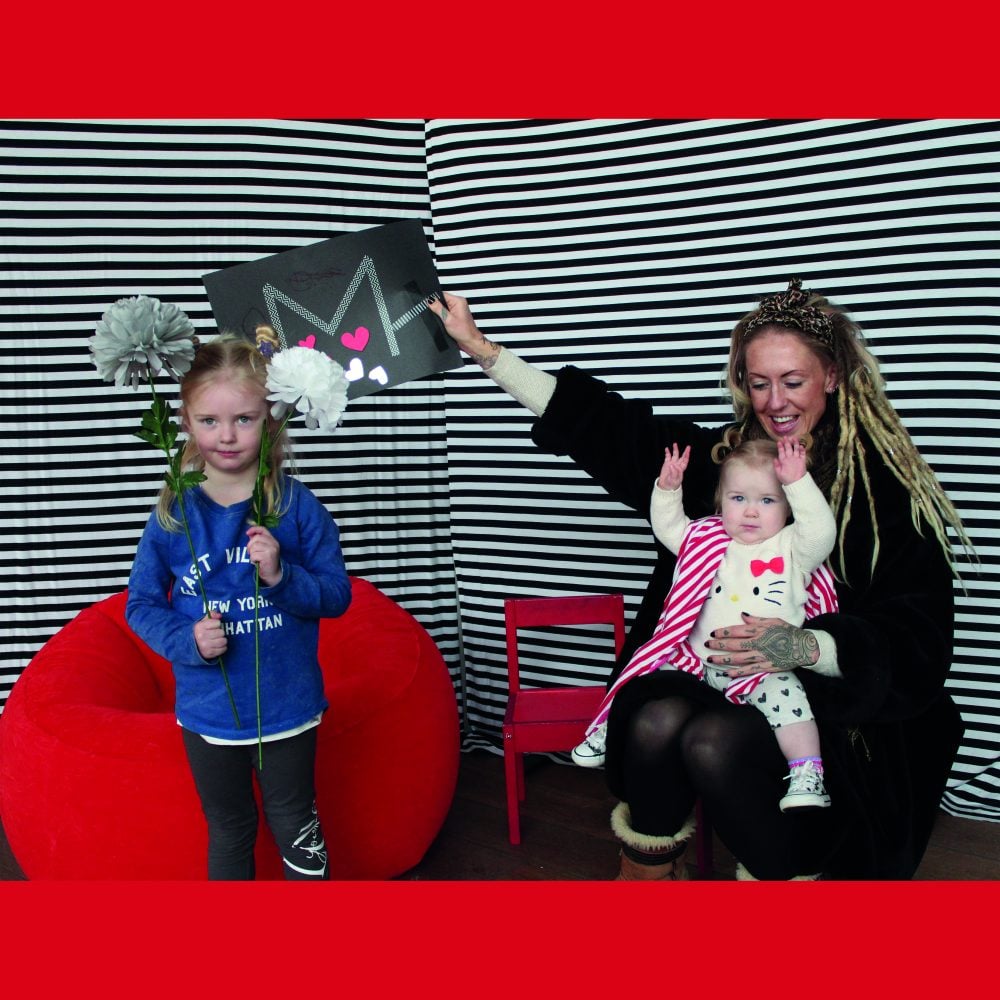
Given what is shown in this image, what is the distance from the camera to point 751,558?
2.10 meters

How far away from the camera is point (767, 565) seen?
6.82 feet

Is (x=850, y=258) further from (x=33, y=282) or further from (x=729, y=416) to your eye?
(x=33, y=282)

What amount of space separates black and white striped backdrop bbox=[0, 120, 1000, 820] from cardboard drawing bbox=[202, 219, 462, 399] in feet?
2.45

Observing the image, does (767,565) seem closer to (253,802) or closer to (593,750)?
(593,750)

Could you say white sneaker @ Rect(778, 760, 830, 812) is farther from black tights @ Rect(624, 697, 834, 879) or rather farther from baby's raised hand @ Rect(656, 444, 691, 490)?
baby's raised hand @ Rect(656, 444, 691, 490)

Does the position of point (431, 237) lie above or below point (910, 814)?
above

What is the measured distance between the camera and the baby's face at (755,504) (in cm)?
209

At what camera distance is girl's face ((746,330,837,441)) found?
221cm

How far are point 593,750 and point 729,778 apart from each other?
0.34 m

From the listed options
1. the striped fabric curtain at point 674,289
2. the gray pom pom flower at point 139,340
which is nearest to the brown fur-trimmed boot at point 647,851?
the striped fabric curtain at point 674,289

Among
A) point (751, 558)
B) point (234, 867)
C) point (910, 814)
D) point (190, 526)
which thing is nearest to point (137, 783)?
point (234, 867)

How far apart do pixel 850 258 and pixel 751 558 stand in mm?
1017

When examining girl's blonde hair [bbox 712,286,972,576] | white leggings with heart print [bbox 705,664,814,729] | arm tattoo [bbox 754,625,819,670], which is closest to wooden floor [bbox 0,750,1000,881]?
white leggings with heart print [bbox 705,664,814,729]

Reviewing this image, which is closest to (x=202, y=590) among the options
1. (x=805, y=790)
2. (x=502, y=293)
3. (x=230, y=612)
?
(x=230, y=612)
